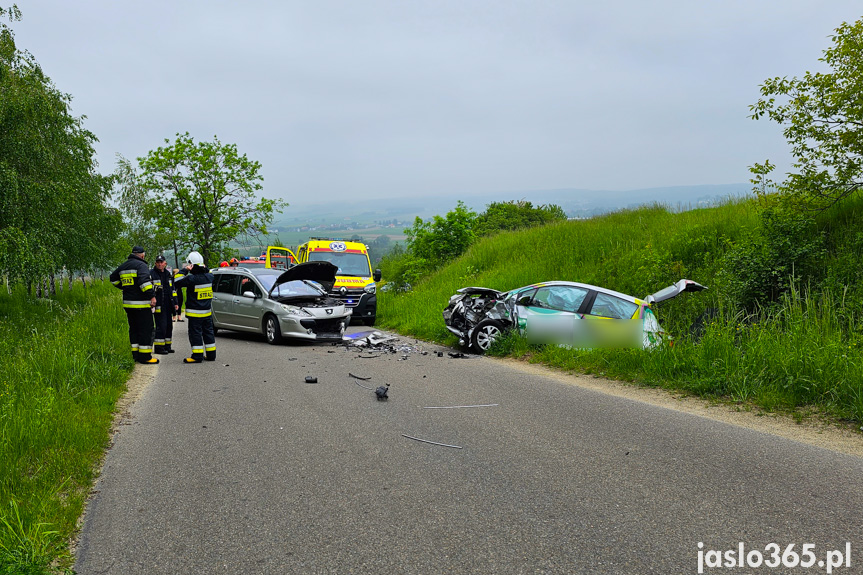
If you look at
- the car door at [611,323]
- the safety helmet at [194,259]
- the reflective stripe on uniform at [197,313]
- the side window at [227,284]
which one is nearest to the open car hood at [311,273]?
the side window at [227,284]

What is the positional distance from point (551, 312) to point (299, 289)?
6.63 meters

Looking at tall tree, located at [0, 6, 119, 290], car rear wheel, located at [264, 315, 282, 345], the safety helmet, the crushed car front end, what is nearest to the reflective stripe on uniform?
the safety helmet

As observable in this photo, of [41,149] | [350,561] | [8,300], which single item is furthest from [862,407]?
[8,300]

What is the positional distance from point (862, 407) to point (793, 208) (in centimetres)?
943

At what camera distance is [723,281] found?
15.2m

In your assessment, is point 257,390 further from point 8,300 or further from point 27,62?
point 8,300

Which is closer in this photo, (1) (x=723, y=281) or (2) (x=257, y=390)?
(2) (x=257, y=390)

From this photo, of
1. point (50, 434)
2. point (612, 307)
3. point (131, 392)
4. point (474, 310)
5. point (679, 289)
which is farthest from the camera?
point (474, 310)

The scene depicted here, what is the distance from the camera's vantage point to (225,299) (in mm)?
16516

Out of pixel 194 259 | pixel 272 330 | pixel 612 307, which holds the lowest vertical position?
pixel 272 330

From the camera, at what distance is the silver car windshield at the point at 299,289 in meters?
15.4

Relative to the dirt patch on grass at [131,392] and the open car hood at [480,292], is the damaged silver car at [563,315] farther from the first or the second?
the dirt patch on grass at [131,392]

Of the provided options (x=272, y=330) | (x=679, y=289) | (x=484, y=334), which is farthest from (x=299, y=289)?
(x=679, y=289)

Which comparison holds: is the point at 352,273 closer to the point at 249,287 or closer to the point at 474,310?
the point at 249,287
